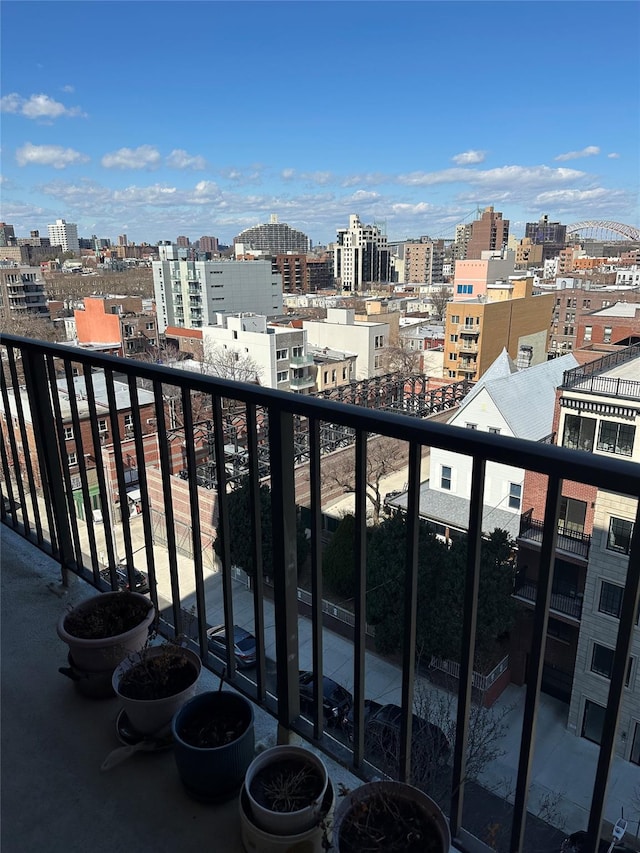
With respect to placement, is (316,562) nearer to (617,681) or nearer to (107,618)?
(617,681)

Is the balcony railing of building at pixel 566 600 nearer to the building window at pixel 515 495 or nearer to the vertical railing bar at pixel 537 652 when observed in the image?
the building window at pixel 515 495

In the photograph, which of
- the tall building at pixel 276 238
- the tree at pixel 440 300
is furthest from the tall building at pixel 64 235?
the tree at pixel 440 300

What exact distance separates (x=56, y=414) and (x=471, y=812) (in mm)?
7012

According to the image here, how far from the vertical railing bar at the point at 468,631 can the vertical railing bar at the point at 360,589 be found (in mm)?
226

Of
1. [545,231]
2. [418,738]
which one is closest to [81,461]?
[418,738]

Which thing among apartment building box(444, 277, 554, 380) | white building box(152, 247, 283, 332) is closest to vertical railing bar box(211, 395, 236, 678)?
apartment building box(444, 277, 554, 380)

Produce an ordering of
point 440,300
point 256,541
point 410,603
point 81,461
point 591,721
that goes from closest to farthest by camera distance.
→ 1. point 410,603
2. point 256,541
3. point 81,461
4. point 591,721
5. point 440,300

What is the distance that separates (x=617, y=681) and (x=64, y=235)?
476 ft

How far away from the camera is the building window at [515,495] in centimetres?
910

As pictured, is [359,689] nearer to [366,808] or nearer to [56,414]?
[366,808]

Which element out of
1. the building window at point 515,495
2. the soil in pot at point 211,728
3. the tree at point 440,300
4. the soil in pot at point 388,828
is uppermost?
the soil in pot at point 388,828

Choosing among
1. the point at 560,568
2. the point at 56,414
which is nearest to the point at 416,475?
the point at 56,414

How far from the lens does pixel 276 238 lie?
117m

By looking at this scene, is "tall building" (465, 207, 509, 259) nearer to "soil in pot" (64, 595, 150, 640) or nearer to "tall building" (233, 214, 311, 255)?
"tall building" (233, 214, 311, 255)
